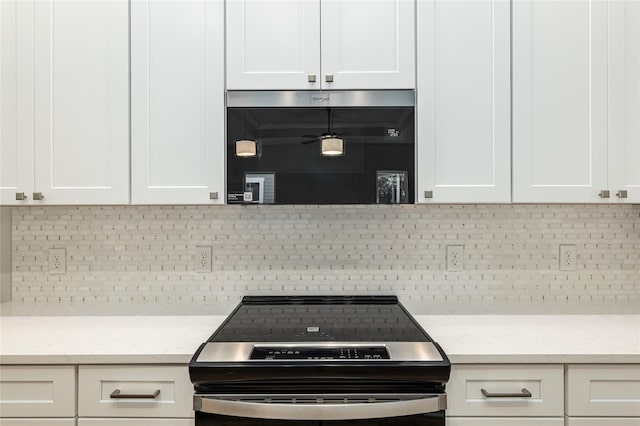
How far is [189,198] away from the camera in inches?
60.7

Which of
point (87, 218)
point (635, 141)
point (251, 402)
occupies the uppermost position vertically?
point (635, 141)

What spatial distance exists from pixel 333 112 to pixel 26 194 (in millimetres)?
1211

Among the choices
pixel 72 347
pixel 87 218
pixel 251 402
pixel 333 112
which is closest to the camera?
pixel 251 402

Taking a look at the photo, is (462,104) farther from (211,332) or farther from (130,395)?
(130,395)

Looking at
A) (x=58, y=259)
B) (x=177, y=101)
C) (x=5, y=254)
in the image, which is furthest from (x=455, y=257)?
(x=5, y=254)

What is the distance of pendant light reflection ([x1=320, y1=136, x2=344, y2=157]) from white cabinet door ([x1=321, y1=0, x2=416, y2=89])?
214 mm

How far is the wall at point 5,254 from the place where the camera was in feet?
5.93

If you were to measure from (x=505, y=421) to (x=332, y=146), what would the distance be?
1.06 m

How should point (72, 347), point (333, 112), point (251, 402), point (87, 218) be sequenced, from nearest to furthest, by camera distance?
point (251, 402)
point (72, 347)
point (333, 112)
point (87, 218)

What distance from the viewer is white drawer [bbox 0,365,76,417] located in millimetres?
1262

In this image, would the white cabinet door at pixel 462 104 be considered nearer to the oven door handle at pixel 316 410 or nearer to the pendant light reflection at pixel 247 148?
the pendant light reflection at pixel 247 148

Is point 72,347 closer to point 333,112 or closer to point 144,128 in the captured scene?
point 144,128

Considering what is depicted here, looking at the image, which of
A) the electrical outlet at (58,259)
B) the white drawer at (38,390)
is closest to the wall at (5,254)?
the electrical outlet at (58,259)

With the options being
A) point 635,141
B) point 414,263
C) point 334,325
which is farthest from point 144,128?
point 635,141
